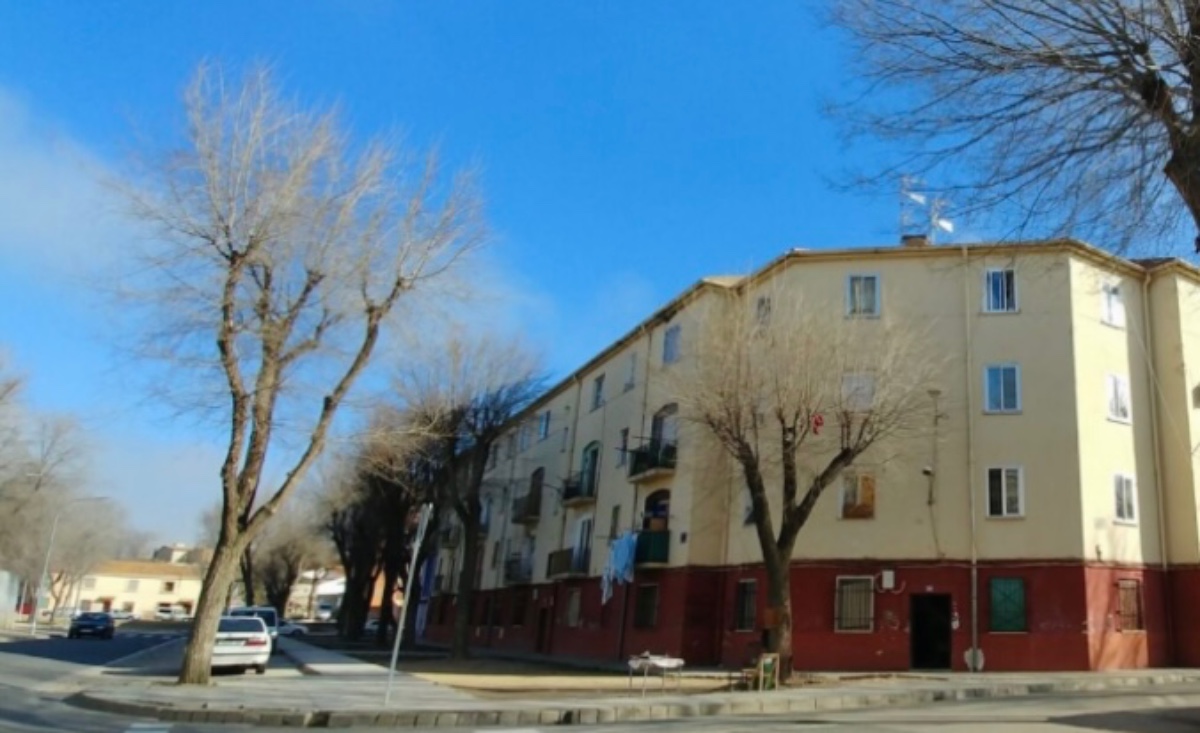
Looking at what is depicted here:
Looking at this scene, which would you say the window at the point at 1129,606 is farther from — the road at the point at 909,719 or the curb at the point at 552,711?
the curb at the point at 552,711

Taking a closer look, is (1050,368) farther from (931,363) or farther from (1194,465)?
(1194,465)

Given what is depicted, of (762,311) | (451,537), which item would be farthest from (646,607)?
(451,537)

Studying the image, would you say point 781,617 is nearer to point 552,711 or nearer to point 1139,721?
point 552,711

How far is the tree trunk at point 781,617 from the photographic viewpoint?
19312 millimetres

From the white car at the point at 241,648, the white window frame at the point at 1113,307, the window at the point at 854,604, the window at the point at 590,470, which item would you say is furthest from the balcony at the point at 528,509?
the white window frame at the point at 1113,307

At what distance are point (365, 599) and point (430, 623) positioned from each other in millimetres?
6433

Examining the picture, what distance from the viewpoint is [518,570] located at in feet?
139

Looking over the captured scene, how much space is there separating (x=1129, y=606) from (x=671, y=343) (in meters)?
14.9

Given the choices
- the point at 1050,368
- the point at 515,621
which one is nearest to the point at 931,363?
the point at 1050,368

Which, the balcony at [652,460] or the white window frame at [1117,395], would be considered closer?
the white window frame at [1117,395]

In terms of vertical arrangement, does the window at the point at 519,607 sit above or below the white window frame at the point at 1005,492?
below

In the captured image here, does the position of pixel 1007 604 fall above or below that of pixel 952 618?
above

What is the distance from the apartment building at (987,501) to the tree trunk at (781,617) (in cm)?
457

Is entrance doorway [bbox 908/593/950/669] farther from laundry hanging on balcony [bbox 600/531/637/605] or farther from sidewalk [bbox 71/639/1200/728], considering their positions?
laundry hanging on balcony [bbox 600/531/637/605]
